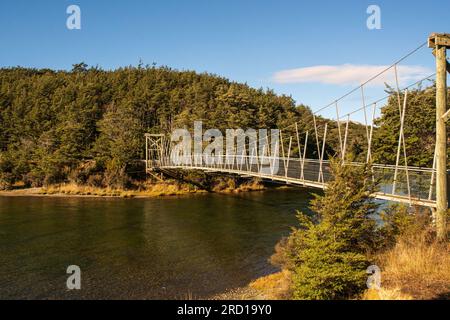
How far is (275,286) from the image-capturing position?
979cm

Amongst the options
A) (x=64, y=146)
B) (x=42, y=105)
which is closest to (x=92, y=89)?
(x=42, y=105)

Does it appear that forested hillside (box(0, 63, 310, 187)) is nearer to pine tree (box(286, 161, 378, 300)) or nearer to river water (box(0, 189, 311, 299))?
river water (box(0, 189, 311, 299))

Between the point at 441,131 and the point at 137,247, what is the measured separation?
11201 millimetres

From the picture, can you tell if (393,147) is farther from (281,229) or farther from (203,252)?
(203,252)

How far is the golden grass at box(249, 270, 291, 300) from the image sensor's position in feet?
27.6

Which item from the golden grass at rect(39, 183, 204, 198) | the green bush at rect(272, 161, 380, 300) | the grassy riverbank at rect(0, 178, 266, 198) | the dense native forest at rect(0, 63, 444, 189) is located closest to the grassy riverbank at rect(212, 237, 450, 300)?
the green bush at rect(272, 161, 380, 300)

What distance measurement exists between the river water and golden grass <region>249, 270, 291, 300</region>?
523mm

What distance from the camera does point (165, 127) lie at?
142ft

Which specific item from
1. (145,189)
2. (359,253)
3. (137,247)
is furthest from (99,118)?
(359,253)

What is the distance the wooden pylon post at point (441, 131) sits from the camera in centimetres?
788

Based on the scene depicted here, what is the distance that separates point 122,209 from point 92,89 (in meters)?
29.7

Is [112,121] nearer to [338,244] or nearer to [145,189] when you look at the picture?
[145,189]

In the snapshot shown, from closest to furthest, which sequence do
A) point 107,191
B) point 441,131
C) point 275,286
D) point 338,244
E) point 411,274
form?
point 411,274 → point 338,244 → point 441,131 → point 275,286 → point 107,191

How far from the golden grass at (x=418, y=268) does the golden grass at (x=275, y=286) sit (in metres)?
2.19
